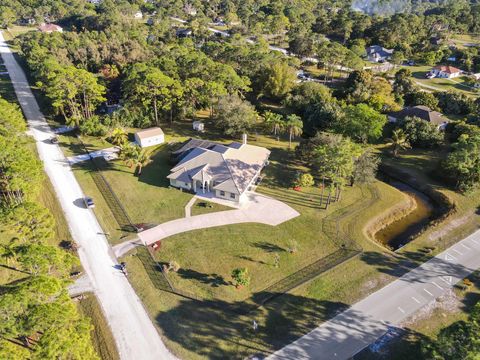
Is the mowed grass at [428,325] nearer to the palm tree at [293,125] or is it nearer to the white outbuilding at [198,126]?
the palm tree at [293,125]

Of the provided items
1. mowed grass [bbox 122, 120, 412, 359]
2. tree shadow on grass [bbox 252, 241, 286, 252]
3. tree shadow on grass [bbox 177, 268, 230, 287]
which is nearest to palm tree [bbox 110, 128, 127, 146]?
mowed grass [bbox 122, 120, 412, 359]

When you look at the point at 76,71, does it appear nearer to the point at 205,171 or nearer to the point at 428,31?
the point at 205,171

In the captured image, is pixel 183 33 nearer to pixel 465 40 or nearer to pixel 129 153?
pixel 129 153

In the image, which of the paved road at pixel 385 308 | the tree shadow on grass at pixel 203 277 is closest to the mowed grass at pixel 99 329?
the tree shadow on grass at pixel 203 277

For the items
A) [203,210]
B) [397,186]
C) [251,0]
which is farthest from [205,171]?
[251,0]

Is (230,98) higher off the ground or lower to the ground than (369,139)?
higher
